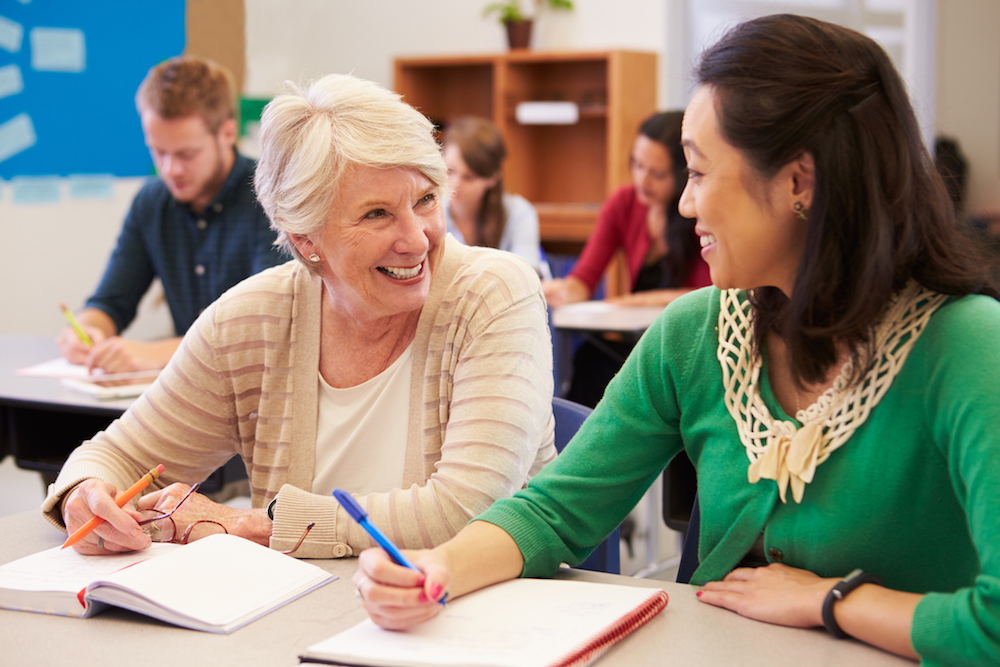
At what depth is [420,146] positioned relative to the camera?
1.43m

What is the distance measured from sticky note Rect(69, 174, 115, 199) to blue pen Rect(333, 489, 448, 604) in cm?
374

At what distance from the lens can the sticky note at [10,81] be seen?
151 inches

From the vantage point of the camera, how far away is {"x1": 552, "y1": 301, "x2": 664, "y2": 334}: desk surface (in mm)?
3035

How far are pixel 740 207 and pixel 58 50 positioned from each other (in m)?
3.84

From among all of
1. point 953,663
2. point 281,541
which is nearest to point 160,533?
point 281,541

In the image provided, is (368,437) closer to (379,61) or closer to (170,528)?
(170,528)

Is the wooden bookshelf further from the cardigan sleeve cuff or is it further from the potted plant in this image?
the cardigan sleeve cuff

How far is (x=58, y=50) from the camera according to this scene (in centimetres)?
407

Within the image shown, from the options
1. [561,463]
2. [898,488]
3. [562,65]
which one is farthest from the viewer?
[562,65]

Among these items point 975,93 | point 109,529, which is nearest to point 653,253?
point 975,93

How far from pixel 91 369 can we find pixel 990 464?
2.07m

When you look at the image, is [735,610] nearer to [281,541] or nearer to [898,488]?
[898,488]

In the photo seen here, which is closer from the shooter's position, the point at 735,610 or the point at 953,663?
the point at 953,663

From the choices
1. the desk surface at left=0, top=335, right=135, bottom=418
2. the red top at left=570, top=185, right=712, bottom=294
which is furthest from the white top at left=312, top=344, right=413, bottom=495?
the red top at left=570, top=185, right=712, bottom=294
